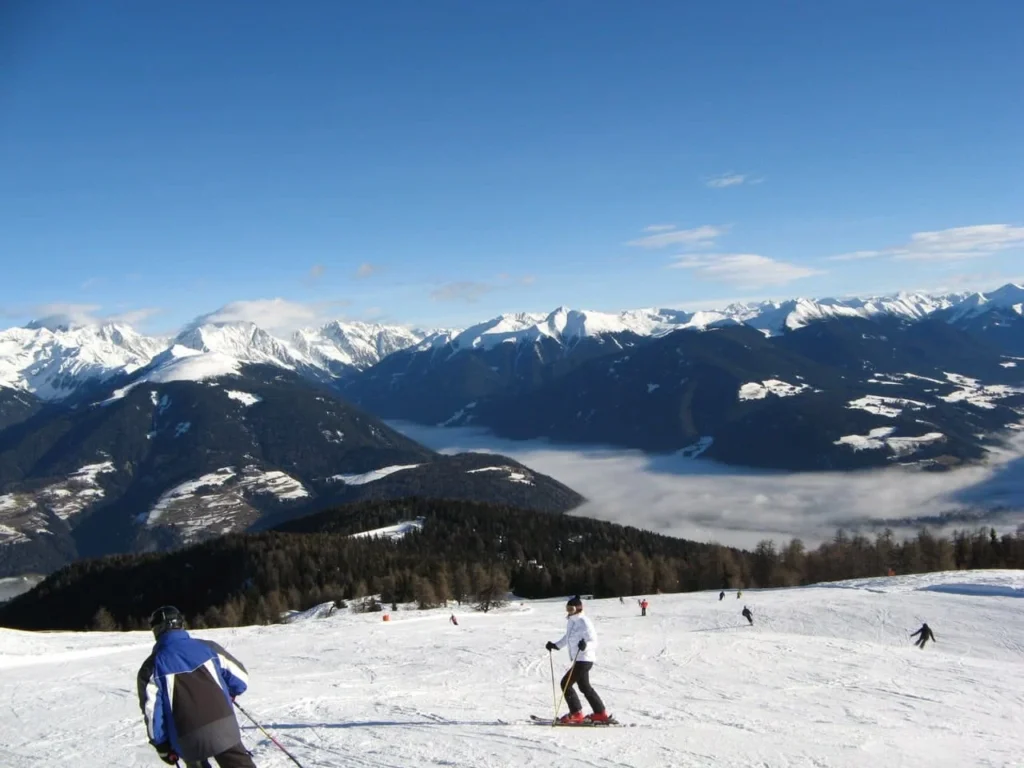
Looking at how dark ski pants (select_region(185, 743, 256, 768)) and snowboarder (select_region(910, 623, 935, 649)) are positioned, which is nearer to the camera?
dark ski pants (select_region(185, 743, 256, 768))

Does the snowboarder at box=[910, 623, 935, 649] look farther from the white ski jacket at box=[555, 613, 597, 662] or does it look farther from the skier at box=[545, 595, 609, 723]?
the white ski jacket at box=[555, 613, 597, 662]

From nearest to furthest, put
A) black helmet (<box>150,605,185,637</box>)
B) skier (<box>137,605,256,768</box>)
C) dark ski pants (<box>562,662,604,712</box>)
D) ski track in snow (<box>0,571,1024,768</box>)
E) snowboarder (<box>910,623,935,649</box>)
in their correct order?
skier (<box>137,605,256,768</box>)
black helmet (<box>150,605,185,637</box>)
ski track in snow (<box>0,571,1024,768</box>)
dark ski pants (<box>562,662,604,712</box>)
snowboarder (<box>910,623,935,649</box>)

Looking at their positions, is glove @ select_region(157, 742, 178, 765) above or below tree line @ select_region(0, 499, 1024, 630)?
above

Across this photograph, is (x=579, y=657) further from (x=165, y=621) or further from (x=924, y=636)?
(x=924, y=636)

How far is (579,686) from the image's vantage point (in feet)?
48.9

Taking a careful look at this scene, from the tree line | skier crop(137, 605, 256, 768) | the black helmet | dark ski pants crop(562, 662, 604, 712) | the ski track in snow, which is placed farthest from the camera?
the tree line

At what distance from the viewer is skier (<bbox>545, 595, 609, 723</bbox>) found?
47.8 feet

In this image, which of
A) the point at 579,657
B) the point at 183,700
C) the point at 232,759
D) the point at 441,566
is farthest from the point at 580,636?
the point at 441,566

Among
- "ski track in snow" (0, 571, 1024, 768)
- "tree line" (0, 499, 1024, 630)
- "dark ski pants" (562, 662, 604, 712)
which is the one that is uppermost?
"dark ski pants" (562, 662, 604, 712)

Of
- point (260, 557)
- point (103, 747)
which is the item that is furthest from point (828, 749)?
point (260, 557)

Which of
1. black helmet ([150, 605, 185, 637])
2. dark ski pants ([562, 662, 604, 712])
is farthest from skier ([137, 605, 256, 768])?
dark ski pants ([562, 662, 604, 712])

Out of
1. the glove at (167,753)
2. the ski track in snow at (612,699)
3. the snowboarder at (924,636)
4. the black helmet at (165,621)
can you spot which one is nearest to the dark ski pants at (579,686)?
the ski track in snow at (612,699)

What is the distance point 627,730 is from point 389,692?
902 centimetres

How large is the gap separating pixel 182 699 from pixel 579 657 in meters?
8.12
